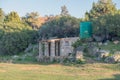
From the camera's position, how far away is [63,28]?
43.3m

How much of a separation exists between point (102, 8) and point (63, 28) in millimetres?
6644

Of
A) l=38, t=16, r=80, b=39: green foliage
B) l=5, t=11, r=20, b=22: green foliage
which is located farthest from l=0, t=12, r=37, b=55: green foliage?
l=5, t=11, r=20, b=22: green foliage

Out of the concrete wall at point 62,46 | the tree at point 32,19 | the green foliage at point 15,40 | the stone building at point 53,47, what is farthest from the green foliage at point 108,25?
Answer: the tree at point 32,19

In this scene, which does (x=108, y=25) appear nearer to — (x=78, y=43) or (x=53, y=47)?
(x=78, y=43)

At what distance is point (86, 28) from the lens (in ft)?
121

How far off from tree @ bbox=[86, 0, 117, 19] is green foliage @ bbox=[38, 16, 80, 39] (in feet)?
12.7

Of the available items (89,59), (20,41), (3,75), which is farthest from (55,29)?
(3,75)

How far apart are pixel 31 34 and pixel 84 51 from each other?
1835 centimetres

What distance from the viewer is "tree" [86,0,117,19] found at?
4581 centimetres

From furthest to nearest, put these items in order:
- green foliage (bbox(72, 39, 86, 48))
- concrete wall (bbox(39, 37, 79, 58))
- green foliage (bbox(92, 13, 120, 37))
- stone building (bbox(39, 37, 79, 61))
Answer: stone building (bbox(39, 37, 79, 61)) < concrete wall (bbox(39, 37, 79, 58)) < green foliage (bbox(92, 13, 120, 37)) < green foliage (bbox(72, 39, 86, 48))

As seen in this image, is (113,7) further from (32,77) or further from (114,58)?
(32,77)

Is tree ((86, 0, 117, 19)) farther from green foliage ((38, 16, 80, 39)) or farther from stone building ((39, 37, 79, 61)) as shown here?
stone building ((39, 37, 79, 61))

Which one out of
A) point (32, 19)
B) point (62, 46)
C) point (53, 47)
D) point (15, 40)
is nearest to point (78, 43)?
point (62, 46)

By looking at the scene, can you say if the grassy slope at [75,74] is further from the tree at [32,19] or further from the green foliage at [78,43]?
the tree at [32,19]
